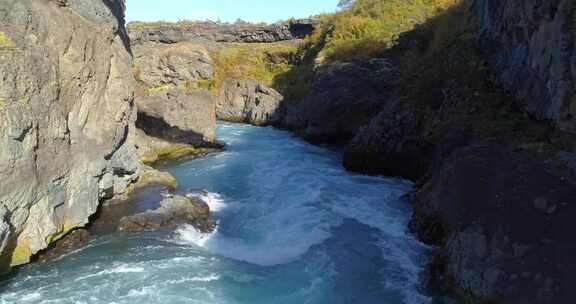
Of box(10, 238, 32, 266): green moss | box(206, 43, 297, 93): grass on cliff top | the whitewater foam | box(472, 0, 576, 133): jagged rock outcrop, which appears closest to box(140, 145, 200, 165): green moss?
the whitewater foam

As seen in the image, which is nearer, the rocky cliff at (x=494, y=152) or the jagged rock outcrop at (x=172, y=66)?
the rocky cliff at (x=494, y=152)

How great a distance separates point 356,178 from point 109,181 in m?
7.58

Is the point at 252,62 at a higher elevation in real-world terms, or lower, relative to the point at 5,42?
higher

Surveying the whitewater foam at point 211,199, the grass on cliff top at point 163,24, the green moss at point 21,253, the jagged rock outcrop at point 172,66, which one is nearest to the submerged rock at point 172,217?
the whitewater foam at point 211,199

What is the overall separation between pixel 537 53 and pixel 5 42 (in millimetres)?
10773

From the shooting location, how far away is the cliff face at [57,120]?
8.32 m

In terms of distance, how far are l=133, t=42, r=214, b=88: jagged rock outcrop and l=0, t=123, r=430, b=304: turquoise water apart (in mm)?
24193

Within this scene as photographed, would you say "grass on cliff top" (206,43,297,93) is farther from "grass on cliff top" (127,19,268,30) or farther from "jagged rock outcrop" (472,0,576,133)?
"jagged rock outcrop" (472,0,576,133)

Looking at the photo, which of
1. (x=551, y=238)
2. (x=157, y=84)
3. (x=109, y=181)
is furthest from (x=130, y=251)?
(x=157, y=84)

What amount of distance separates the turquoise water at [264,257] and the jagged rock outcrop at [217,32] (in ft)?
102

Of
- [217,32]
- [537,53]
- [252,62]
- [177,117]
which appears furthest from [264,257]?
[217,32]

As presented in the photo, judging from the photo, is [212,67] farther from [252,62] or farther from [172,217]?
[172,217]

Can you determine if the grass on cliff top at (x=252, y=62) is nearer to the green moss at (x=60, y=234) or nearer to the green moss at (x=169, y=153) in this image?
the green moss at (x=169, y=153)

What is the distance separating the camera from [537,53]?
10367 mm
